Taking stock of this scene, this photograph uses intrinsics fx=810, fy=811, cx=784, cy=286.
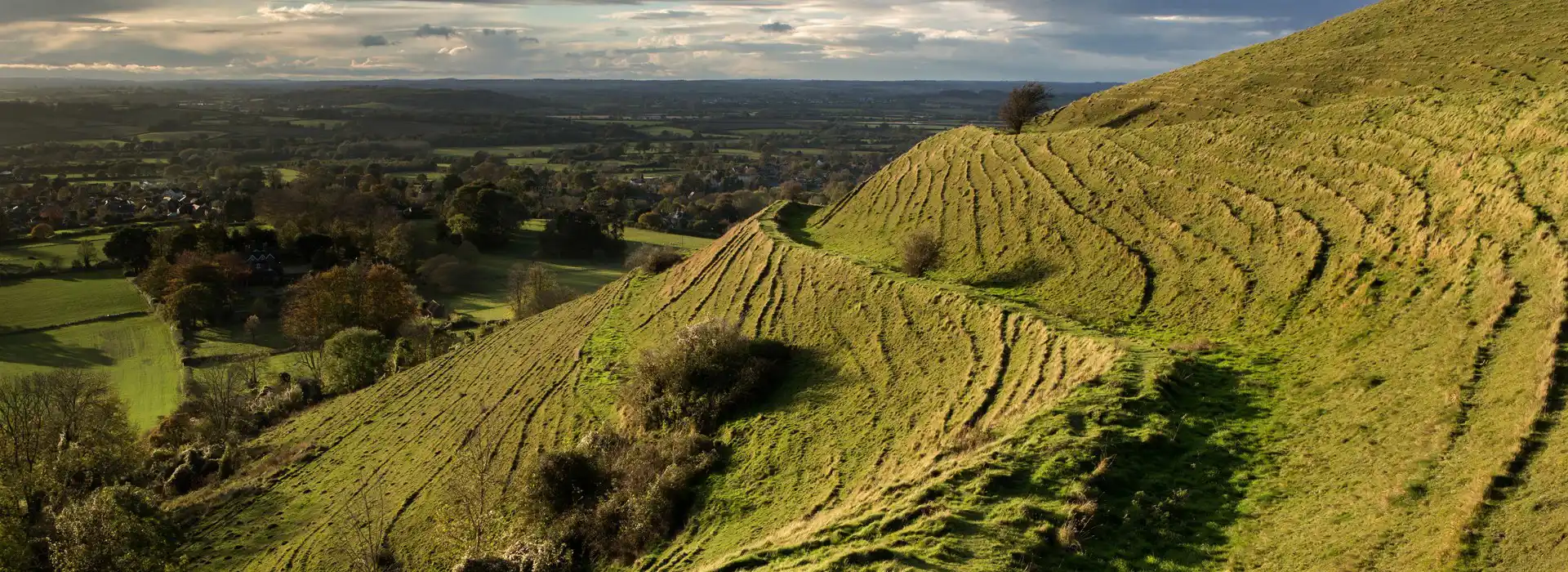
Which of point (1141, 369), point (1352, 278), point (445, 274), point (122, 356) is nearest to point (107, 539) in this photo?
point (1141, 369)

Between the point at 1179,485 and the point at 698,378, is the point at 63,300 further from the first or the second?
the point at 1179,485

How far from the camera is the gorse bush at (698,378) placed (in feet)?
88.8

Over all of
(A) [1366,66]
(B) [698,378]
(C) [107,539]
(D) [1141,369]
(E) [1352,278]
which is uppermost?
(A) [1366,66]

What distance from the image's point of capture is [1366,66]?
4669 centimetres

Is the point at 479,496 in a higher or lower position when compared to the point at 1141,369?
lower

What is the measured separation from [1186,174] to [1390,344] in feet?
56.8

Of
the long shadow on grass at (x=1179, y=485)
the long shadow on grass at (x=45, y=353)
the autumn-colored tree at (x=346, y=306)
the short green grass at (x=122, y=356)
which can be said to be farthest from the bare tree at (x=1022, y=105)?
the long shadow on grass at (x=45, y=353)

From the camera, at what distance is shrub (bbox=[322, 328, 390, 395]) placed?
5156cm

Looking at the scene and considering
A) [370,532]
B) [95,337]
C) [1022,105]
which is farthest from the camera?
[95,337]

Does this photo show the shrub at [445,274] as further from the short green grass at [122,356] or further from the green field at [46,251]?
the green field at [46,251]

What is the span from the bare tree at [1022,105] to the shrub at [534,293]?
35.7 metres

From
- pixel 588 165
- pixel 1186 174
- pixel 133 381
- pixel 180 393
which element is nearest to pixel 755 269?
pixel 1186 174

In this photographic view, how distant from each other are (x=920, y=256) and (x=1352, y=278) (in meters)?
15.8

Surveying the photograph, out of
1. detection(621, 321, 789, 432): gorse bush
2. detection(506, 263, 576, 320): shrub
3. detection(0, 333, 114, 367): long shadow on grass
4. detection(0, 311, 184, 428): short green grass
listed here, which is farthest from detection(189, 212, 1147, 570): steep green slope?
detection(0, 333, 114, 367): long shadow on grass
